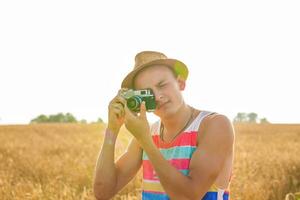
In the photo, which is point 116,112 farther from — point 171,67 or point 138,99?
point 171,67

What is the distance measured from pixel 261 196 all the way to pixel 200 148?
3252mm

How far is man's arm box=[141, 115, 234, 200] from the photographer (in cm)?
233

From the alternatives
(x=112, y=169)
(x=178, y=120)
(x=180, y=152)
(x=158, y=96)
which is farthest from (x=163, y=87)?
(x=112, y=169)

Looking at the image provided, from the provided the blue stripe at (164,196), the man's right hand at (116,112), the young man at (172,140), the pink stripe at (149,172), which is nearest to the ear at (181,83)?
the young man at (172,140)

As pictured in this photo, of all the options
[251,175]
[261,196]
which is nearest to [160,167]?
[261,196]

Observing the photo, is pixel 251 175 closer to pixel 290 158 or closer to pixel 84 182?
pixel 84 182

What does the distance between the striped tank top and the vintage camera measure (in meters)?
0.20

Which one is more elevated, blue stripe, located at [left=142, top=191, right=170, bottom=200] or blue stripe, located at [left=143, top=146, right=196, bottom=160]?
blue stripe, located at [left=143, top=146, right=196, bottom=160]

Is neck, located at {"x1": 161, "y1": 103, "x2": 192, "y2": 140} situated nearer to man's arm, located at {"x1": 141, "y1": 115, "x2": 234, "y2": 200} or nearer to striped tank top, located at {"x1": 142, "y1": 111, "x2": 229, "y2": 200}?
striped tank top, located at {"x1": 142, "y1": 111, "x2": 229, "y2": 200}

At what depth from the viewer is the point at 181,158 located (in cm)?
249

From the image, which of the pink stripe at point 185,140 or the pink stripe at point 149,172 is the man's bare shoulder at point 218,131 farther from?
the pink stripe at point 149,172

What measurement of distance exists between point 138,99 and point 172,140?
283 millimetres

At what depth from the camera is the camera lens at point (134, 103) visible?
2.47m

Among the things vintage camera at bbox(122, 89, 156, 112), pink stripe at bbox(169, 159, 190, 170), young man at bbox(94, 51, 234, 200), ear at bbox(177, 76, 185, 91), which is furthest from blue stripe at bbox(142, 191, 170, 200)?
ear at bbox(177, 76, 185, 91)
